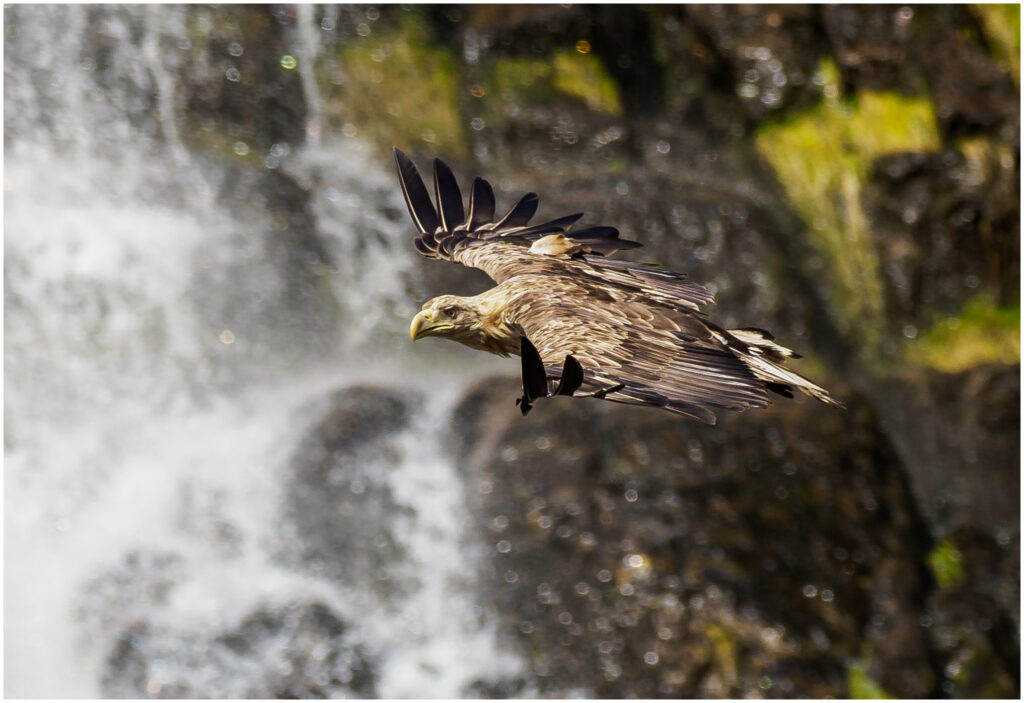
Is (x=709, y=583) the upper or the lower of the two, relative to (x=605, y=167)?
lower

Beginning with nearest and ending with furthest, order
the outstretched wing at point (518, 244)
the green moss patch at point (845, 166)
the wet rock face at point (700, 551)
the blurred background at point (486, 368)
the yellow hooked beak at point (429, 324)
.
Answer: the yellow hooked beak at point (429, 324)
the outstretched wing at point (518, 244)
the wet rock face at point (700, 551)
the blurred background at point (486, 368)
the green moss patch at point (845, 166)

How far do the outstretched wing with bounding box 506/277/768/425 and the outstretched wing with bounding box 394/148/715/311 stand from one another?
0.64ft

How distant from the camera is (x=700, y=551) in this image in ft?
25.6

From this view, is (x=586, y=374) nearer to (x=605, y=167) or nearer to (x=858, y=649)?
(x=858, y=649)

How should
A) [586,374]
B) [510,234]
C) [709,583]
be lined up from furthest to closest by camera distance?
[709,583] → [510,234] → [586,374]

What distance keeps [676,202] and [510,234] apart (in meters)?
5.19

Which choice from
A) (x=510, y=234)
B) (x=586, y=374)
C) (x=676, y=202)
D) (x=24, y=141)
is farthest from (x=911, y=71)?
(x=586, y=374)

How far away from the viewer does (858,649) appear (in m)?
7.80

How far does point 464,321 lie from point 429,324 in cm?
10

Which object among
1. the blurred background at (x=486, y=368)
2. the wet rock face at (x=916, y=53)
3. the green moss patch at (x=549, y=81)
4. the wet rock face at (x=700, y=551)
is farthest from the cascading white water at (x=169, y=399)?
the wet rock face at (x=916, y=53)

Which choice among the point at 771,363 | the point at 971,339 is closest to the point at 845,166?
the point at 971,339

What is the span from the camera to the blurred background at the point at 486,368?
26.1 feet

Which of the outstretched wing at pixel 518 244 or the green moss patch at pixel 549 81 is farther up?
the green moss patch at pixel 549 81

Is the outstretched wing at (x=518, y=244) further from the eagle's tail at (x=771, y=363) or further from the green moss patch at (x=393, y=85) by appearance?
the green moss patch at (x=393, y=85)
